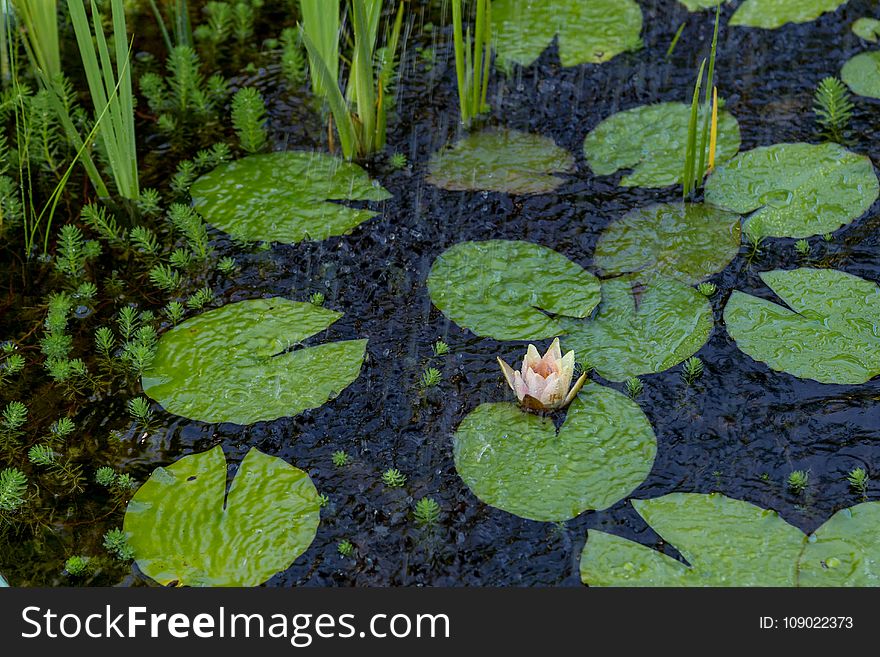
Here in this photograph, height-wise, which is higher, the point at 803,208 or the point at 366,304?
the point at 803,208

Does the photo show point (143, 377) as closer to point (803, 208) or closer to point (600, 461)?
point (600, 461)

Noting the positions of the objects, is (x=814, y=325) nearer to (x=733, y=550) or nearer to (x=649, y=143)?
(x=733, y=550)

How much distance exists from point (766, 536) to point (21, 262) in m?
2.99

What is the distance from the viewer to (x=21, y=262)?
146 inches

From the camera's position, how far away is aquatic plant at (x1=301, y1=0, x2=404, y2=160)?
3.63 m

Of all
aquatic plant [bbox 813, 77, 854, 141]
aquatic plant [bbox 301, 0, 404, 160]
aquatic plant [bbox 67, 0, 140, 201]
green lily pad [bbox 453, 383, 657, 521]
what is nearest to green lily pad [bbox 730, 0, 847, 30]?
aquatic plant [bbox 813, 77, 854, 141]

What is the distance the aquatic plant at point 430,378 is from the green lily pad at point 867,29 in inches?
118

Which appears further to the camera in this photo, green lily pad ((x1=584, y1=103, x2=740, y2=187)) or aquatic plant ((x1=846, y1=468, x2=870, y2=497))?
green lily pad ((x1=584, y1=103, x2=740, y2=187))

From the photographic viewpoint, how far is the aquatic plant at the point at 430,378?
3.15 metres

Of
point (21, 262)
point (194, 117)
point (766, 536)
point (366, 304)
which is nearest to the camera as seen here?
point (766, 536)

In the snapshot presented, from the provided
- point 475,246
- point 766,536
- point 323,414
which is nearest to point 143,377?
point 323,414

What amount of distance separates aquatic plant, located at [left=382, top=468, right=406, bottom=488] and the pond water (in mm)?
24

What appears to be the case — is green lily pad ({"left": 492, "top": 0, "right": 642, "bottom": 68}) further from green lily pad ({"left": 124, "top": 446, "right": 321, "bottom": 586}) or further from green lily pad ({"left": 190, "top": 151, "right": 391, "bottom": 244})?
green lily pad ({"left": 124, "top": 446, "right": 321, "bottom": 586})

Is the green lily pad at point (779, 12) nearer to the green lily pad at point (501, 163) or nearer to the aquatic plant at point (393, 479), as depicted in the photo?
the green lily pad at point (501, 163)
